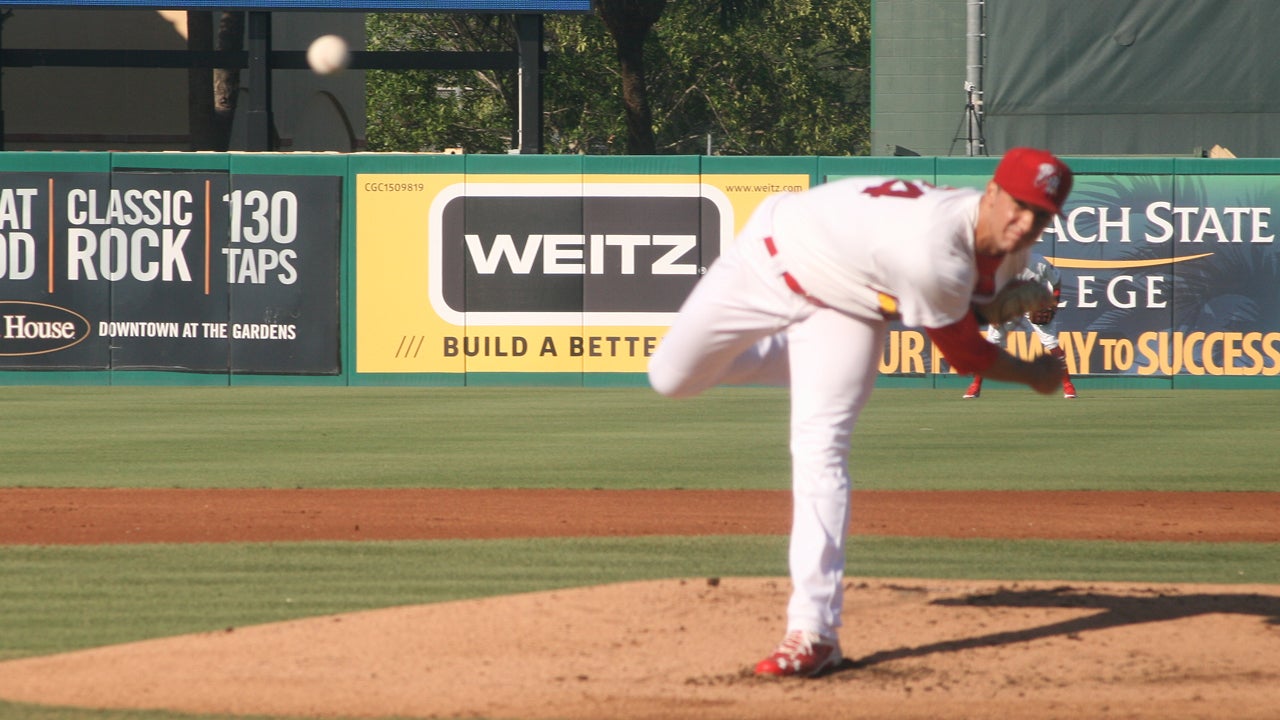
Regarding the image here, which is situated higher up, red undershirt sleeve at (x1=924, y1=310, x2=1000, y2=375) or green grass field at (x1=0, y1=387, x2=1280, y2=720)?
red undershirt sleeve at (x1=924, y1=310, x2=1000, y2=375)

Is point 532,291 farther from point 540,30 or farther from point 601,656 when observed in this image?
point 601,656

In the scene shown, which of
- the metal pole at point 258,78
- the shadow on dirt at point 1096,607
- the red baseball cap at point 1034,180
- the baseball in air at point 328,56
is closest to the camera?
the red baseball cap at point 1034,180

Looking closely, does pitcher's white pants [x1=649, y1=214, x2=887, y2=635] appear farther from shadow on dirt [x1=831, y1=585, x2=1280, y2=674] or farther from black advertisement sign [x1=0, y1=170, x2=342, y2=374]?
black advertisement sign [x1=0, y1=170, x2=342, y2=374]

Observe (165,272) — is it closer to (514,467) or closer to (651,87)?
(514,467)

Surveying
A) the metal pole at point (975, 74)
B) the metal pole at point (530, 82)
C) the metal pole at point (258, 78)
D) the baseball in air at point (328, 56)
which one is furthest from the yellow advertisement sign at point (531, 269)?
the metal pole at point (975, 74)

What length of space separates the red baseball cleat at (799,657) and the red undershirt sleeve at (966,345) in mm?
886

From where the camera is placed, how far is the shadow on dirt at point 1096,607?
518 centimetres

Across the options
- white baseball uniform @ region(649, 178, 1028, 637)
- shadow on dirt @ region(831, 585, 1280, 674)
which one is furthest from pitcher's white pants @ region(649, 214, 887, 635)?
shadow on dirt @ region(831, 585, 1280, 674)

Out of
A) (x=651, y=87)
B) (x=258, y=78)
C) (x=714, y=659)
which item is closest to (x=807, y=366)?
(x=714, y=659)

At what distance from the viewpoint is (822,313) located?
15.3ft

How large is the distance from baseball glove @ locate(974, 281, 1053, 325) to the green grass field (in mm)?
2371

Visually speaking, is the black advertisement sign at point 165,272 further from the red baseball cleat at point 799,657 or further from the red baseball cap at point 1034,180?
the red baseball cap at point 1034,180

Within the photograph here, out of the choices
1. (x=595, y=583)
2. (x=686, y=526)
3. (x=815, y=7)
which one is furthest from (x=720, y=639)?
(x=815, y=7)

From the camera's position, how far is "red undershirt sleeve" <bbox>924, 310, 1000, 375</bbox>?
448cm
